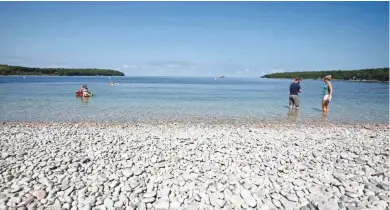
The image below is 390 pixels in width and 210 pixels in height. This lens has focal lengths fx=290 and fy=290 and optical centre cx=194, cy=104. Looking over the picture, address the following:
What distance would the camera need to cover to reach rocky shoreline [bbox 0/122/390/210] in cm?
632

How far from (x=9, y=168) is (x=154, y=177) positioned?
3896 mm

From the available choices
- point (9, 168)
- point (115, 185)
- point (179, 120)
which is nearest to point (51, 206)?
point (115, 185)

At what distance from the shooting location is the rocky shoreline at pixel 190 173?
6.32m

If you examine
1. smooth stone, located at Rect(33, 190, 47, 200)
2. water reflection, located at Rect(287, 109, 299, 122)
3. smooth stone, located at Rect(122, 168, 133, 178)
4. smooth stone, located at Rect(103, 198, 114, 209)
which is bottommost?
water reflection, located at Rect(287, 109, 299, 122)

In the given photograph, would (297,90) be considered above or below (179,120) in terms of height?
above

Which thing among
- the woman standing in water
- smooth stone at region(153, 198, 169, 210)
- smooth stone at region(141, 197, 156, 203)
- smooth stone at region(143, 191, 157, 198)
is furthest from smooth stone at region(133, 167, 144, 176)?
the woman standing in water

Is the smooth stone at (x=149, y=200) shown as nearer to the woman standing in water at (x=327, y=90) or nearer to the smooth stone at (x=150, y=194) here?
the smooth stone at (x=150, y=194)

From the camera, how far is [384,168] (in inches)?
324

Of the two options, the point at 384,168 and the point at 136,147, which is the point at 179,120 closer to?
the point at 136,147

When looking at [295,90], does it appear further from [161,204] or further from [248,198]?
[161,204]

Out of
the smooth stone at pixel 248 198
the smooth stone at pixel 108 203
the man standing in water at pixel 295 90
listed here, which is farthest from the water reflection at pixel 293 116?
the smooth stone at pixel 108 203

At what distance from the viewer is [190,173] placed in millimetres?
7590

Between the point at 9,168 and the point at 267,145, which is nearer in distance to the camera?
the point at 9,168

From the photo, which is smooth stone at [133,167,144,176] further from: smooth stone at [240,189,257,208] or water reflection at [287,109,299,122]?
water reflection at [287,109,299,122]
